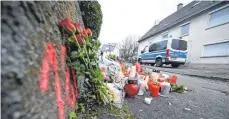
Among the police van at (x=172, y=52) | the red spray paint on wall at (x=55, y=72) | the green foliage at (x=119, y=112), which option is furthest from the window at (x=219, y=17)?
the red spray paint on wall at (x=55, y=72)

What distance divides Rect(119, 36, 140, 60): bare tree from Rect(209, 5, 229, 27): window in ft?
76.7

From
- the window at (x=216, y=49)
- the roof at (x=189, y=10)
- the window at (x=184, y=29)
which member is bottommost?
the window at (x=216, y=49)

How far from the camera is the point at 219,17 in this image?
11.0 m

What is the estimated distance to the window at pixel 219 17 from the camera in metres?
10.5

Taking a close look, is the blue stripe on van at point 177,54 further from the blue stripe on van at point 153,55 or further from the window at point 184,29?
the window at point 184,29

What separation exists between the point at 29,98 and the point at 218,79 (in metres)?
6.63

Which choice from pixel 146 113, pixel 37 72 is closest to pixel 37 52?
pixel 37 72

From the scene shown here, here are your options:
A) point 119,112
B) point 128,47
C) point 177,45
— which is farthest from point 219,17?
point 128,47

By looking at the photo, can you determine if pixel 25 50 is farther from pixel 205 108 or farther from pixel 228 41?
pixel 228 41

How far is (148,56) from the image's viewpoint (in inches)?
543

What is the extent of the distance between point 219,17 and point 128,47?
1058 inches

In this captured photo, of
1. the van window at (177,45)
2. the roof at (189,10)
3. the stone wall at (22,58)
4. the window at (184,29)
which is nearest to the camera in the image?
the stone wall at (22,58)

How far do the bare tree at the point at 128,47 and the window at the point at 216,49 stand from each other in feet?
75.8

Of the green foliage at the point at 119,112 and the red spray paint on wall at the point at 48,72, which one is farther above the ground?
the red spray paint on wall at the point at 48,72
